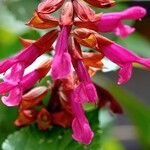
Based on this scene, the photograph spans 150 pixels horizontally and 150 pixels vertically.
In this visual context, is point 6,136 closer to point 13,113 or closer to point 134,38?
point 13,113

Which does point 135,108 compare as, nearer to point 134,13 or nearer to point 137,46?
point 137,46

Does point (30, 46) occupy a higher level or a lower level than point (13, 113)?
higher

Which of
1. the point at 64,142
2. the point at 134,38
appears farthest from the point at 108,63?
the point at 134,38

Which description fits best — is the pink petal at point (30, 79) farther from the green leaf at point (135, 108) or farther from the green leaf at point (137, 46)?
the green leaf at point (137, 46)

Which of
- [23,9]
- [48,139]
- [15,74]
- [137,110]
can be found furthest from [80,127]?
[137,110]

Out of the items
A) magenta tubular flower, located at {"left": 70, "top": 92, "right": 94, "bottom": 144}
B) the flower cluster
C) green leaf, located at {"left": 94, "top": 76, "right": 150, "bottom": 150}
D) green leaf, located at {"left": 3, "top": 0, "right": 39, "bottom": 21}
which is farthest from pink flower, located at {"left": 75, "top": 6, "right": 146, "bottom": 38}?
green leaf, located at {"left": 94, "top": 76, "right": 150, "bottom": 150}

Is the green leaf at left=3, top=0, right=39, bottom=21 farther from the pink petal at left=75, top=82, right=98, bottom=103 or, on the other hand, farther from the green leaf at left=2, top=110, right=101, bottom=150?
the pink petal at left=75, top=82, right=98, bottom=103

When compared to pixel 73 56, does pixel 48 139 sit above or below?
below
